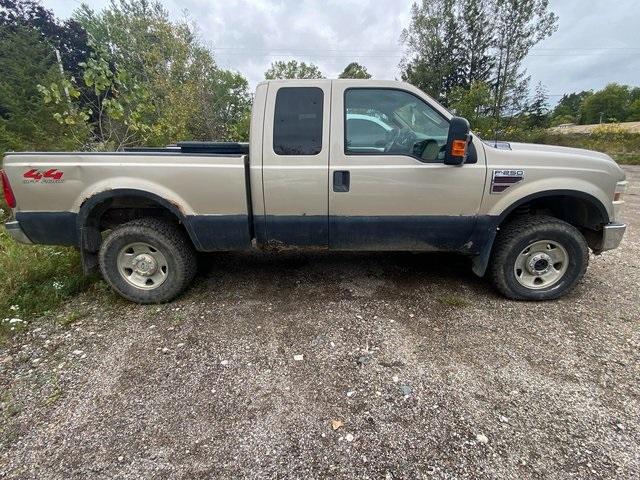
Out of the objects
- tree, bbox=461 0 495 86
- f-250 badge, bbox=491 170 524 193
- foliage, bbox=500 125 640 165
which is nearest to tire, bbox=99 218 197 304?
f-250 badge, bbox=491 170 524 193

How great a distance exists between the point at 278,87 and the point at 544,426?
10.4ft

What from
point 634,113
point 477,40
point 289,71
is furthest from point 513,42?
point 634,113

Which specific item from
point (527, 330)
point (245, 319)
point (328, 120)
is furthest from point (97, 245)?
point (527, 330)

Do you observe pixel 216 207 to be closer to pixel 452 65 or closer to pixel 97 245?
pixel 97 245

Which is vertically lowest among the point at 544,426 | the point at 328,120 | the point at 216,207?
the point at 544,426

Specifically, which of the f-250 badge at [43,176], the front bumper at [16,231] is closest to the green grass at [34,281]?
the front bumper at [16,231]

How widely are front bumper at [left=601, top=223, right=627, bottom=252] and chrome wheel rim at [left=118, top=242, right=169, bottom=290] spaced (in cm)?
419

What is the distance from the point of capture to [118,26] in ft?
83.8

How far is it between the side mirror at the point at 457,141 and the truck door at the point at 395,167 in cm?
10

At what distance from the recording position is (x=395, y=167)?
2.89m

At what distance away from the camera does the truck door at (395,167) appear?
290cm

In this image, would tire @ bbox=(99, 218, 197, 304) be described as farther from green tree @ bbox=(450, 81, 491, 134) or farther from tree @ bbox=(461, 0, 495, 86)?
tree @ bbox=(461, 0, 495, 86)

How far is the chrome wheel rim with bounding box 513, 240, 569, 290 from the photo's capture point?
3195mm

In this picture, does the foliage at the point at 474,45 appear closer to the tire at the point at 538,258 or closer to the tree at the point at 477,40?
the tree at the point at 477,40
